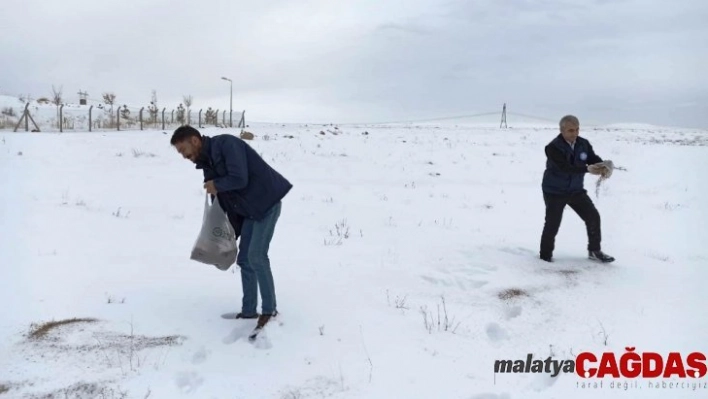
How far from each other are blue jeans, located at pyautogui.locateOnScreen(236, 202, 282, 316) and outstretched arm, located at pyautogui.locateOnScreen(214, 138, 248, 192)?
440mm

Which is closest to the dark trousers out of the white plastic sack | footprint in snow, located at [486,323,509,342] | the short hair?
the short hair

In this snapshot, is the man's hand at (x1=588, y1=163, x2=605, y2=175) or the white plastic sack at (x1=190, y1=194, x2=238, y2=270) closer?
the white plastic sack at (x1=190, y1=194, x2=238, y2=270)

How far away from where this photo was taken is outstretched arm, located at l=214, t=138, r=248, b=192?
434 centimetres

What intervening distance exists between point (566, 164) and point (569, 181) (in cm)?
30

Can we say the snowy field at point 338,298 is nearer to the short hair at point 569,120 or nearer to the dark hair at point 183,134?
the dark hair at point 183,134

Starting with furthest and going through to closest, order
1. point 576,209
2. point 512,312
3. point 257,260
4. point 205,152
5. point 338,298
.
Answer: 1. point 576,209
2. point 338,298
3. point 512,312
4. point 257,260
5. point 205,152

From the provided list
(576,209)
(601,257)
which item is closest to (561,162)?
(576,209)

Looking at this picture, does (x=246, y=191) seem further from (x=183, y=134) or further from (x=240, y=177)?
(x=183, y=134)

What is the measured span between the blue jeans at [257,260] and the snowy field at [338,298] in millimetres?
246

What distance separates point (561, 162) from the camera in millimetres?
6652

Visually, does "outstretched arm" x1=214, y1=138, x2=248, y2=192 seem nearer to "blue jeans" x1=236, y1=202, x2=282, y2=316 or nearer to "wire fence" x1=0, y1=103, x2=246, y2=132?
"blue jeans" x1=236, y1=202, x2=282, y2=316

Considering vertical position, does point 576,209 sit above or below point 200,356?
above

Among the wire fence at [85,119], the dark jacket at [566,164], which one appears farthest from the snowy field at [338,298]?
the wire fence at [85,119]

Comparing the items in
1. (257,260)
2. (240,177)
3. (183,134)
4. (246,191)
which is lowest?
(257,260)
